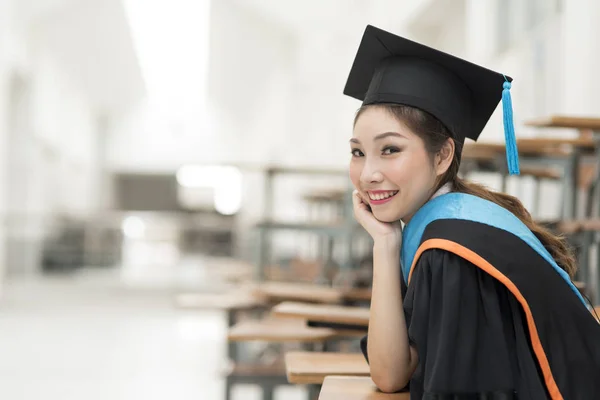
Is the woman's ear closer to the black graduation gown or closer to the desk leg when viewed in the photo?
the black graduation gown

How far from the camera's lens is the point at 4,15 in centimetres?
883

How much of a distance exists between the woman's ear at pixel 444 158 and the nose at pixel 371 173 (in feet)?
0.41

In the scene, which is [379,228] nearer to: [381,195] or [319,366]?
[381,195]

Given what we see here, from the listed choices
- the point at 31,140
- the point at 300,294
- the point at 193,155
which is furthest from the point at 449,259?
the point at 193,155

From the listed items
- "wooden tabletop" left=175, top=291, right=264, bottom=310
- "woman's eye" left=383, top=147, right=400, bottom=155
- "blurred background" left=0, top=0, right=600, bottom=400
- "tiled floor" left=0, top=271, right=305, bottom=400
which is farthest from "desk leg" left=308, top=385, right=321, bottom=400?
"tiled floor" left=0, top=271, right=305, bottom=400

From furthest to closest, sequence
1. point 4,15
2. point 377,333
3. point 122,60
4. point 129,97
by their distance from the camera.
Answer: point 129,97 < point 122,60 < point 4,15 < point 377,333

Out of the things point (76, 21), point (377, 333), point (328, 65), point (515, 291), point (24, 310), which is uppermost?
point (76, 21)

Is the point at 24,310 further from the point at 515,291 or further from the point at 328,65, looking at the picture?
the point at 515,291

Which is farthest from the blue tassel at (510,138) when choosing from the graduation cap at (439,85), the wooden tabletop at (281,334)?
the wooden tabletop at (281,334)

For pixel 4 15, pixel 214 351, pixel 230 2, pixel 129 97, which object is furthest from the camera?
pixel 129 97

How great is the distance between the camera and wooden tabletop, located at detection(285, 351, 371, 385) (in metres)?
1.52

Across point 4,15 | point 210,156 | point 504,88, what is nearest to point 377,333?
point 504,88

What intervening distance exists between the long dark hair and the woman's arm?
0.20 m

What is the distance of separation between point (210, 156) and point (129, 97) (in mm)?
2561
